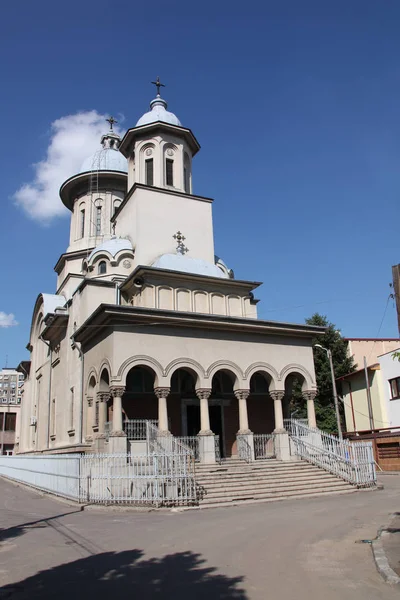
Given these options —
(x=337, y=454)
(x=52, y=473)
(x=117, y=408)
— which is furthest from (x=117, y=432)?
(x=337, y=454)

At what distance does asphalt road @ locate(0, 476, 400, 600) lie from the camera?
5758mm

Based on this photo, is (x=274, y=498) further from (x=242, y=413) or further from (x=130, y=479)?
(x=242, y=413)

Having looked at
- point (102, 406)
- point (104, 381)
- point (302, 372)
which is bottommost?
point (102, 406)

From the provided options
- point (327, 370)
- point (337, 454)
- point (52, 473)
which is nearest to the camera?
point (52, 473)

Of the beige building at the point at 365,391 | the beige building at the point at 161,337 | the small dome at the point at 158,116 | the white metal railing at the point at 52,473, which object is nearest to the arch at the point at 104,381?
the beige building at the point at 161,337

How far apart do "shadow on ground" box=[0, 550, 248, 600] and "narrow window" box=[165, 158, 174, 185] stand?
2096cm

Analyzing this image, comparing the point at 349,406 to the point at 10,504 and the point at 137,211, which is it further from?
the point at 10,504

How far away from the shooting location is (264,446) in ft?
65.5

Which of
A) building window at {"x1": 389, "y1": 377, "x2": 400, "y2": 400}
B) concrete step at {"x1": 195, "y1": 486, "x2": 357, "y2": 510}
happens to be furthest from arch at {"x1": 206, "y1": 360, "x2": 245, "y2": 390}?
building window at {"x1": 389, "y1": 377, "x2": 400, "y2": 400}

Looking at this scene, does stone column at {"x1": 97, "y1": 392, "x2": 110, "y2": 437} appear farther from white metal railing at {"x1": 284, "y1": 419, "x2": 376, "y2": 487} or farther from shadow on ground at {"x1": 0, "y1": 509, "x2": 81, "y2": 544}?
white metal railing at {"x1": 284, "y1": 419, "x2": 376, "y2": 487}

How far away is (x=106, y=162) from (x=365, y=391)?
21879mm

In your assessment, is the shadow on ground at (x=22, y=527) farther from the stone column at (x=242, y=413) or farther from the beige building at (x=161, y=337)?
the stone column at (x=242, y=413)

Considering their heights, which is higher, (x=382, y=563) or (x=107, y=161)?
(x=107, y=161)

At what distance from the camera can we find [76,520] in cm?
1142
